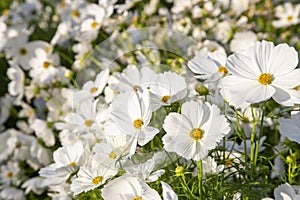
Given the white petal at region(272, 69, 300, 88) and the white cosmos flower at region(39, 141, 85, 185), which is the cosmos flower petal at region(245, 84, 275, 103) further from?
the white cosmos flower at region(39, 141, 85, 185)

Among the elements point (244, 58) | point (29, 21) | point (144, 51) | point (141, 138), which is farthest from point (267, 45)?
point (29, 21)

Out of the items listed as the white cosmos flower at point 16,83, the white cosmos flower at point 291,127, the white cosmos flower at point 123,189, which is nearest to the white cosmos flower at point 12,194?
the white cosmos flower at point 16,83

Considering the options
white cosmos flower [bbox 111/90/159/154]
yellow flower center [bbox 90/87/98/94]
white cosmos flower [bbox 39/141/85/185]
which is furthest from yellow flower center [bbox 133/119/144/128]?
yellow flower center [bbox 90/87/98/94]

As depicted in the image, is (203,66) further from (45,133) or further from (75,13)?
(75,13)

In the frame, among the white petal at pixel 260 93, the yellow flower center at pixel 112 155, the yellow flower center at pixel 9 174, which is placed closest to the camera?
the white petal at pixel 260 93

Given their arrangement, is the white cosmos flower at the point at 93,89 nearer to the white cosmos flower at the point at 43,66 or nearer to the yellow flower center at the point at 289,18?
the white cosmos flower at the point at 43,66

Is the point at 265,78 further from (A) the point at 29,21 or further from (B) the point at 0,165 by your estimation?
(A) the point at 29,21

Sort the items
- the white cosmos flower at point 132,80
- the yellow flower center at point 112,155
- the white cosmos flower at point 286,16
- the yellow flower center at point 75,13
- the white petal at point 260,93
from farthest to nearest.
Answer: the white cosmos flower at point 286,16 → the yellow flower center at point 75,13 → the white cosmos flower at point 132,80 → the yellow flower center at point 112,155 → the white petal at point 260,93
